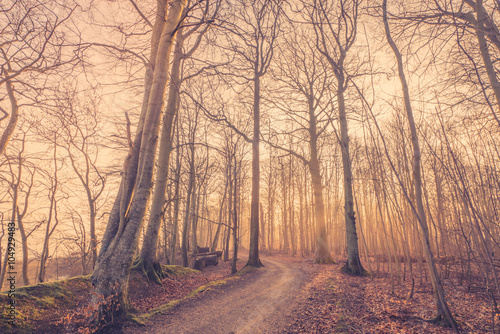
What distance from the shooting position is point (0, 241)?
13055 millimetres

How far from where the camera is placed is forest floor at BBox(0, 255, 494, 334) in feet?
12.6

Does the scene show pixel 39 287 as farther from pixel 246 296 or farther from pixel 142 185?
pixel 246 296

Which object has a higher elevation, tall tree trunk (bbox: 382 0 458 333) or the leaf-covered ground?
tall tree trunk (bbox: 382 0 458 333)

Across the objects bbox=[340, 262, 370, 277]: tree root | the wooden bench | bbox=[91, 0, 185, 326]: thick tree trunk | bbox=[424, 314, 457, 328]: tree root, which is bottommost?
the wooden bench

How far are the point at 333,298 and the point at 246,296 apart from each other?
2.26m

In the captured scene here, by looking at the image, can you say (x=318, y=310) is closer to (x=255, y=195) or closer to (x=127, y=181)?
(x=127, y=181)

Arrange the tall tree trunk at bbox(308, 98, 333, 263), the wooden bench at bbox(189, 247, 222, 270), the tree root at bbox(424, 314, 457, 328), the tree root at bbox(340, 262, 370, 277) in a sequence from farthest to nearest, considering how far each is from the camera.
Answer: the wooden bench at bbox(189, 247, 222, 270), the tall tree trunk at bbox(308, 98, 333, 263), the tree root at bbox(340, 262, 370, 277), the tree root at bbox(424, 314, 457, 328)

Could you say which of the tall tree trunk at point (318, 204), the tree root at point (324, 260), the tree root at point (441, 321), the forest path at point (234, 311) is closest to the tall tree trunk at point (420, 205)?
the tree root at point (441, 321)

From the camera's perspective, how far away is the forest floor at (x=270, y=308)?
3838 mm

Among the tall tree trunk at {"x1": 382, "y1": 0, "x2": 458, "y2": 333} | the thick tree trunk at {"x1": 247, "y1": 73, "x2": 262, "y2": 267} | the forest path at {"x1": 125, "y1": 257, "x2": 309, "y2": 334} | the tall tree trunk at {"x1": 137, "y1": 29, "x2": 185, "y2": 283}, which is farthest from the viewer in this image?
the thick tree trunk at {"x1": 247, "y1": 73, "x2": 262, "y2": 267}

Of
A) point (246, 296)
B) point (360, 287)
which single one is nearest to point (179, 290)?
point (246, 296)

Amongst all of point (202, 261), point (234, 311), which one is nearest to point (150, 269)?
point (234, 311)

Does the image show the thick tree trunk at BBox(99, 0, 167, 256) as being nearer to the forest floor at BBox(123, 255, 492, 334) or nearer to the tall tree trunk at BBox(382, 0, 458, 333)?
the forest floor at BBox(123, 255, 492, 334)

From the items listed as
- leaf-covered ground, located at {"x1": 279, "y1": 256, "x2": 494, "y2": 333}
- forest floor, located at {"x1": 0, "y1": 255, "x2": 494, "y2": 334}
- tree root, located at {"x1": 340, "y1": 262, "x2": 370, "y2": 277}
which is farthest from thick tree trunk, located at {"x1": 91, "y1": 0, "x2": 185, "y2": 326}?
tree root, located at {"x1": 340, "y1": 262, "x2": 370, "y2": 277}
